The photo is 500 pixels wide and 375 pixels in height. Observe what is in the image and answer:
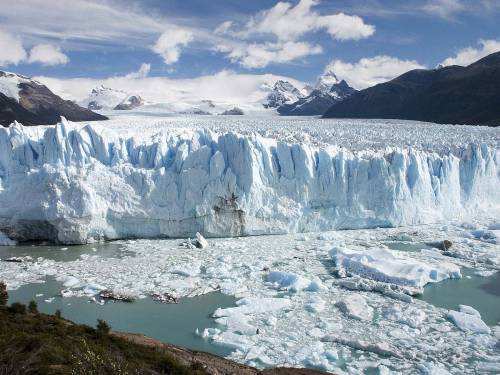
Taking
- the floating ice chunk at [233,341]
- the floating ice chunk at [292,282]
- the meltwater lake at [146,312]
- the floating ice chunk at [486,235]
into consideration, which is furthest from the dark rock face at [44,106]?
the floating ice chunk at [233,341]

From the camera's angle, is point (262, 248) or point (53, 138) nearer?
point (262, 248)

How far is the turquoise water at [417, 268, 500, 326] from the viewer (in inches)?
355

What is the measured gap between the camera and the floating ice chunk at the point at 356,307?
849 centimetres

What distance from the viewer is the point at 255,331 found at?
7902mm

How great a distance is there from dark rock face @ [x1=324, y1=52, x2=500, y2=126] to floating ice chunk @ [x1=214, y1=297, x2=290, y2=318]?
26.6 metres

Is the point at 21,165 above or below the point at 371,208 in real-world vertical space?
above

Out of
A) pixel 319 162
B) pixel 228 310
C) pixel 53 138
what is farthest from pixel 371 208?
pixel 53 138

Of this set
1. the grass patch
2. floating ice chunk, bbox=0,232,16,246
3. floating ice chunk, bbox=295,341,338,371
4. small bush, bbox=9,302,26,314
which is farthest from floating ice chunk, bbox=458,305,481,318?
floating ice chunk, bbox=0,232,16,246

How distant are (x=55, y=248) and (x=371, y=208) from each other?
946 centimetres

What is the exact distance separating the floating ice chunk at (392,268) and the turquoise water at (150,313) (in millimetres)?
3013

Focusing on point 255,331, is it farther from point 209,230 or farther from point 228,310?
point 209,230

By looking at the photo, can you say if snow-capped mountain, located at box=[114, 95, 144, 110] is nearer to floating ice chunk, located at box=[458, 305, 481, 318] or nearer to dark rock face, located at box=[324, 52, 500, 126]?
dark rock face, located at box=[324, 52, 500, 126]

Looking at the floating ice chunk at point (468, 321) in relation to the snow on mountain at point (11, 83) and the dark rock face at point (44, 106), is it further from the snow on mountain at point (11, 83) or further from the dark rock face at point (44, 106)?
the snow on mountain at point (11, 83)

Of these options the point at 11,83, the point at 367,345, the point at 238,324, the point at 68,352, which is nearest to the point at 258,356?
the point at 238,324
